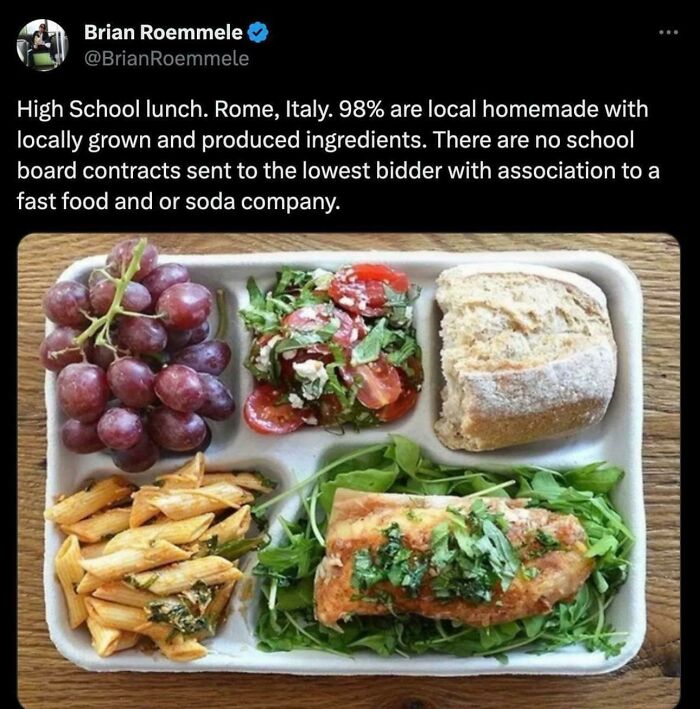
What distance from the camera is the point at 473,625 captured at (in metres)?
2.36

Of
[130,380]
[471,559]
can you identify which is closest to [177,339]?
[130,380]

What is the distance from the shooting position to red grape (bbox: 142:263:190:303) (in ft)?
7.80

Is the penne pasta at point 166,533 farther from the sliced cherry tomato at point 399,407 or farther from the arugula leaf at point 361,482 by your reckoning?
the sliced cherry tomato at point 399,407

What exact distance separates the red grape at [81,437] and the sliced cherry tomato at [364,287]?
715 mm

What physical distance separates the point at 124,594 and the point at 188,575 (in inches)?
6.8

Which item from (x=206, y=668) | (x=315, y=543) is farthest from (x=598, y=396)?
(x=206, y=668)

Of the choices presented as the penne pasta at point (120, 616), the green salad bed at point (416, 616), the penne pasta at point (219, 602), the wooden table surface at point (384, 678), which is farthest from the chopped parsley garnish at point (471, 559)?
the penne pasta at point (120, 616)

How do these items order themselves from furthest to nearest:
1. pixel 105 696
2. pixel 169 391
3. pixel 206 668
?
pixel 105 696, pixel 206 668, pixel 169 391

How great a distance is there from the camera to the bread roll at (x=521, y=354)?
2363 mm

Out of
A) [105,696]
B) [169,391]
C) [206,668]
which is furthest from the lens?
[105,696]
